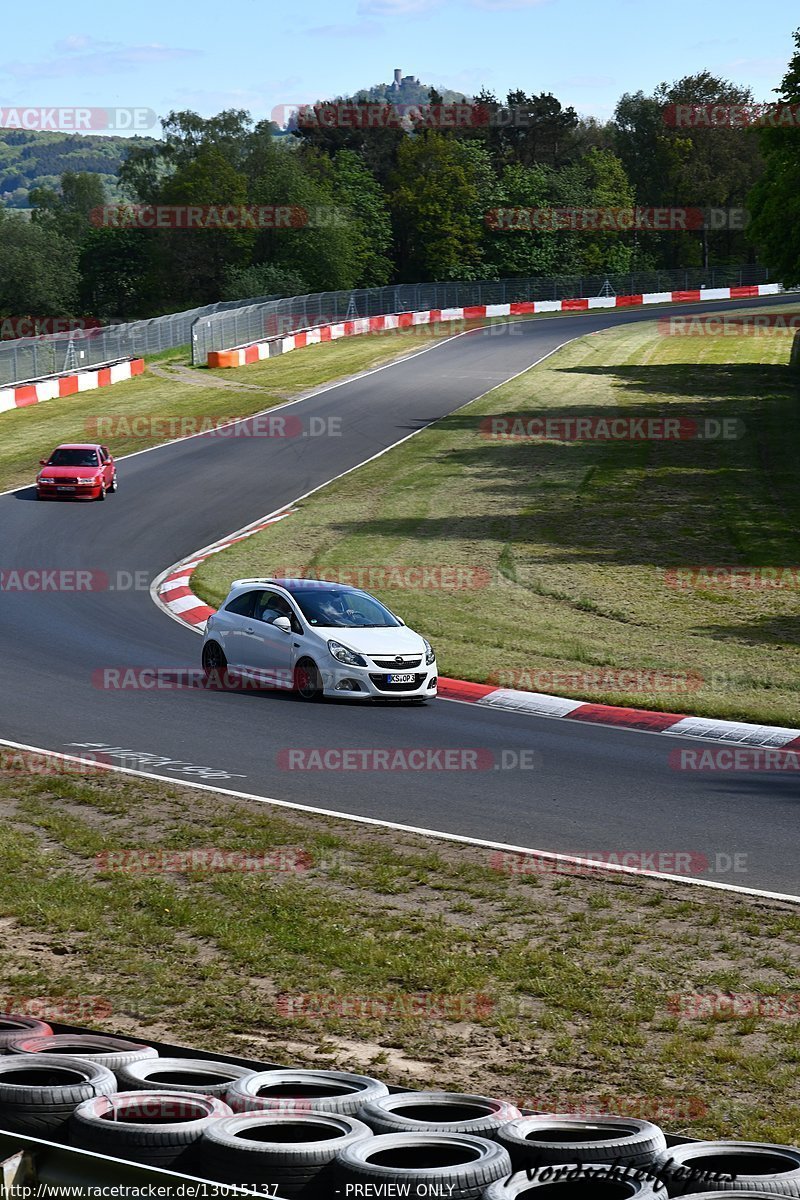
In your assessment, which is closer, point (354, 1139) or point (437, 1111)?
point (354, 1139)

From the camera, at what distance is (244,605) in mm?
19609

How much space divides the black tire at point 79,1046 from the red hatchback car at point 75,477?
92.0 ft

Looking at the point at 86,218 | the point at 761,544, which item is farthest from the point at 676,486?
the point at 86,218

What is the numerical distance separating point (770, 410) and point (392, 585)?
82.6 ft

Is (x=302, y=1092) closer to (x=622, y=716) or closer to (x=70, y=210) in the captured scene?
(x=622, y=716)

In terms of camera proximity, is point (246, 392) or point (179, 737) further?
point (246, 392)

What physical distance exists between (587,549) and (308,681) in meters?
10.4

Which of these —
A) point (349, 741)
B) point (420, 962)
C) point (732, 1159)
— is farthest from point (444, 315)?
point (732, 1159)

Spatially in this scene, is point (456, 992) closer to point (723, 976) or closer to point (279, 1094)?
point (723, 976)

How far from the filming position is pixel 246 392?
176ft

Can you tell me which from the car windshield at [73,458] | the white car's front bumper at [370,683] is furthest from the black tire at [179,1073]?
the car windshield at [73,458]

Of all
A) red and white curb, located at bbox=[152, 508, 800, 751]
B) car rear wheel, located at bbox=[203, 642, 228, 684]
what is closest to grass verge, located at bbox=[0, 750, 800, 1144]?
red and white curb, located at bbox=[152, 508, 800, 751]

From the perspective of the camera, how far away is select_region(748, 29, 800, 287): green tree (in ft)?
155

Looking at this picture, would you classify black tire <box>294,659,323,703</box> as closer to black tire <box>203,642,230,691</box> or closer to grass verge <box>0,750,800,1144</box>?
black tire <box>203,642,230,691</box>
